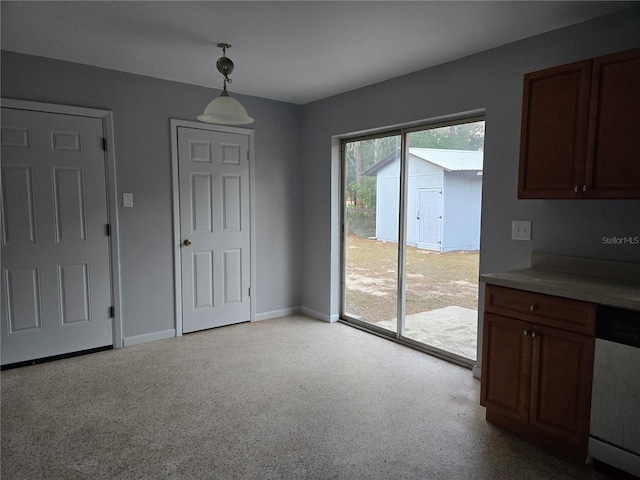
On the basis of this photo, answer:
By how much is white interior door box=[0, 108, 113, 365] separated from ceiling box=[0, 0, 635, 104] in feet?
2.10

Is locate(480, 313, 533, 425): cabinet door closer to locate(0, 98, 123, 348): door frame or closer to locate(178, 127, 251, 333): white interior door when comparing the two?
locate(178, 127, 251, 333): white interior door

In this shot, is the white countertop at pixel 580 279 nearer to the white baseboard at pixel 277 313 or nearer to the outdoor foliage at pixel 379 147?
the outdoor foliage at pixel 379 147

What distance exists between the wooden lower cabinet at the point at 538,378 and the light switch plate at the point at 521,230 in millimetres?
658

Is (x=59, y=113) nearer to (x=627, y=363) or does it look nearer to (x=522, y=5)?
(x=522, y=5)

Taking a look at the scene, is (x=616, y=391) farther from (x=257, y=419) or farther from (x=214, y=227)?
(x=214, y=227)

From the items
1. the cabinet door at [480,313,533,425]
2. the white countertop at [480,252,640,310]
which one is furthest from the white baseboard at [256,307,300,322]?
the white countertop at [480,252,640,310]

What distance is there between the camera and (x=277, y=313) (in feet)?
15.5

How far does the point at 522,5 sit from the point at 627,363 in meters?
1.97

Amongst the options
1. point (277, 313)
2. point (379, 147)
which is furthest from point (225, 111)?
point (277, 313)

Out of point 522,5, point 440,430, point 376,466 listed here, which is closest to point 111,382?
point 376,466

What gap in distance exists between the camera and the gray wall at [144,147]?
3246 millimetres

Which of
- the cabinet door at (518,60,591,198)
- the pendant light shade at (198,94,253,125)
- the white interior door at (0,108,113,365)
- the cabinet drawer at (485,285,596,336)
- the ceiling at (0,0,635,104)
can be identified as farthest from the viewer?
the white interior door at (0,108,113,365)

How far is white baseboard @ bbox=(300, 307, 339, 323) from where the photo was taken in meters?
4.50

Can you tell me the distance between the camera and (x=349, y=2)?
88.7 inches
